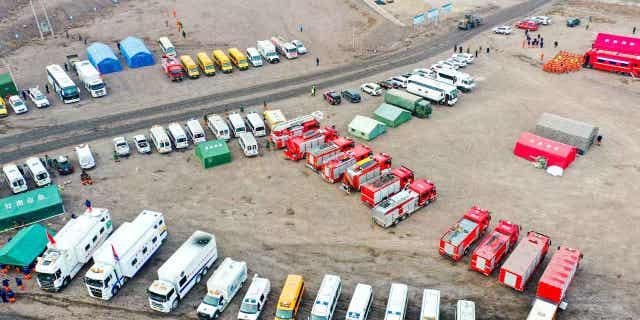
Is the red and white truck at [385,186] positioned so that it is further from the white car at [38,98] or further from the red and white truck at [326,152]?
the white car at [38,98]

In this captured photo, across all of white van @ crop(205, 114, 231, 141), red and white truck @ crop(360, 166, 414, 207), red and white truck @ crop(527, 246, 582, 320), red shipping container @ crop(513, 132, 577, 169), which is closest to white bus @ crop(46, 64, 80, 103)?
white van @ crop(205, 114, 231, 141)

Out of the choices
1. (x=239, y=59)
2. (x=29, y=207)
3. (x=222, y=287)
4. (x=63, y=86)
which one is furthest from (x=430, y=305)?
(x=63, y=86)

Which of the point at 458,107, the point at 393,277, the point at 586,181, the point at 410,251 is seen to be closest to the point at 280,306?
→ the point at 393,277

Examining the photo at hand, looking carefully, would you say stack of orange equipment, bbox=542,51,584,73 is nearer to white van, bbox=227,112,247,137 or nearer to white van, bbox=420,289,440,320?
white van, bbox=227,112,247,137

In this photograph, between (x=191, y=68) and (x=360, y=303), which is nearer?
(x=360, y=303)

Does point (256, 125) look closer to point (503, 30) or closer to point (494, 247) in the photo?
point (494, 247)

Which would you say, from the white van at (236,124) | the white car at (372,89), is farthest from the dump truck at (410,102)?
the white van at (236,124)
